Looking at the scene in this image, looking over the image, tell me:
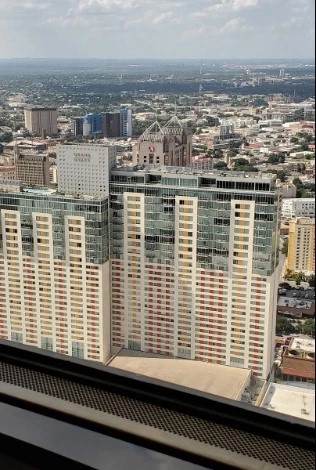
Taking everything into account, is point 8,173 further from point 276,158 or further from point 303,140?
point 303,140

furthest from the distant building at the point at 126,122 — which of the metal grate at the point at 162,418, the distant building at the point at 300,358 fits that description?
the metal grate at the point at 162,418

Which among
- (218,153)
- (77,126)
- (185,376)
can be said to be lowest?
(185,376)

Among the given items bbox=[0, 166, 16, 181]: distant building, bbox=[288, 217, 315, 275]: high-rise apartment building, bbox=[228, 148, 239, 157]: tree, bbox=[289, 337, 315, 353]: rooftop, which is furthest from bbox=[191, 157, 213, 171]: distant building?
bbox=[289, 337, 315, 353]: rooftop

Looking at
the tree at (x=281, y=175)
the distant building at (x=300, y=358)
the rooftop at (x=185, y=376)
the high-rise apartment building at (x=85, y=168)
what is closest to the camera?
the distant building at (x=300, y=358)

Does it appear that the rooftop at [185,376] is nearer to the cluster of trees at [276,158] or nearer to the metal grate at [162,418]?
the metal grate at [162,418]

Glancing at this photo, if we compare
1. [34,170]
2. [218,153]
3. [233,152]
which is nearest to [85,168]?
[34,170]

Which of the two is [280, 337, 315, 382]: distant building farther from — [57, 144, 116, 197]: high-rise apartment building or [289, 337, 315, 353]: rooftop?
[57, 144, 116, 197]: high-rise apartment building

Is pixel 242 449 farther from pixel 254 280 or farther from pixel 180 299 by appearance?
pixel 180 299
